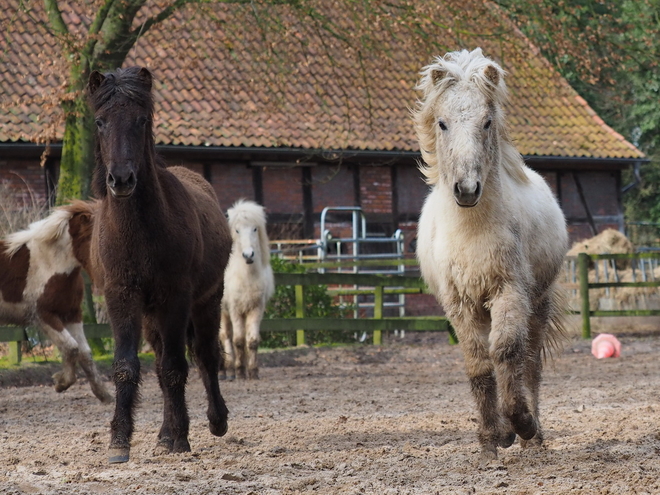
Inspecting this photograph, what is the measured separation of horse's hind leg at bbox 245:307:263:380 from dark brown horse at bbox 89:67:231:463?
4.98 m

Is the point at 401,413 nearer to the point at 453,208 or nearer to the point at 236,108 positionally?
the point at 453,208

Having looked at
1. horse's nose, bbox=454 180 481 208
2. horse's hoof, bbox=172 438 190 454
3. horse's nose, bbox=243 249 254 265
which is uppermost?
horse's nose, bbox=454 180 481 208

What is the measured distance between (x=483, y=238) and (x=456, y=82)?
87 centimetres

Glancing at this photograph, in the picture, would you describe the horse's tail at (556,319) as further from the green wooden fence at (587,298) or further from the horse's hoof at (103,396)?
the green wooden fence at (587,298)

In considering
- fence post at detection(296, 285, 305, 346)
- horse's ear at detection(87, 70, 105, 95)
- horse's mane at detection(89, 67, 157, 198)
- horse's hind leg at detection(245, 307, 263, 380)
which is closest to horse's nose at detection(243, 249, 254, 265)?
horse's hind leg at detection(245, 307, 263, 380)

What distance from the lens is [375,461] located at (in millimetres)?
5336

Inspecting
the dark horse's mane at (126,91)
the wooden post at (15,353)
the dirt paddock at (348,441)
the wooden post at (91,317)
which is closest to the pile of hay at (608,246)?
the dirt paddock at (348,441)

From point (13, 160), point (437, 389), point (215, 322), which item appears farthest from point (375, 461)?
point (13, 160)

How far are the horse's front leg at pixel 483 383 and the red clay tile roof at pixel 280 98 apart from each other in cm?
935

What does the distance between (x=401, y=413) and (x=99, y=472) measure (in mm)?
3185

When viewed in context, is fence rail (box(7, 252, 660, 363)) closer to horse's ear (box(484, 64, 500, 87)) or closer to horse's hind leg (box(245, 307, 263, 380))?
horse's hind leg (box(245, 307, 263, 380))

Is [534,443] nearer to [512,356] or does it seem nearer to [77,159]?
[512,356]

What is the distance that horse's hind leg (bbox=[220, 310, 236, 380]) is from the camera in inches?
449

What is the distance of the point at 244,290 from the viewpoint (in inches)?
461
